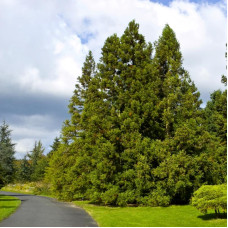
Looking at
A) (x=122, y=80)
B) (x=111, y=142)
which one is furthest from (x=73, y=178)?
(x=122, y=80)

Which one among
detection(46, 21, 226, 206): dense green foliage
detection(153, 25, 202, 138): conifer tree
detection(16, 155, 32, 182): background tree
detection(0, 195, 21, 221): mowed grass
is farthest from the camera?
detection(16, 155, 32, 182): background tree

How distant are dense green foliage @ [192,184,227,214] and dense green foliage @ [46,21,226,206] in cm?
794

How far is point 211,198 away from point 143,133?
13748 millimetres

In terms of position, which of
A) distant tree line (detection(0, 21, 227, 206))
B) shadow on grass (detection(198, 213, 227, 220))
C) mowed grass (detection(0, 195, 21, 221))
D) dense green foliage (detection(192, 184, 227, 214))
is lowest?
mowed grass (detection(0, 195, 21, 221))

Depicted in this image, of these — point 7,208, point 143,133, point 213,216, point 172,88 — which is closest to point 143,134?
point 143,133

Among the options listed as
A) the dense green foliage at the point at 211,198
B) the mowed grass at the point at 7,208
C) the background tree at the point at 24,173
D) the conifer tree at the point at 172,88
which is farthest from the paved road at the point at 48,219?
the background tree at the point at 24,173

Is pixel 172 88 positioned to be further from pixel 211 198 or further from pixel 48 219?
pixel 48 219

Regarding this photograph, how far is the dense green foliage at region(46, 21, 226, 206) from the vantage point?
79.5 feet

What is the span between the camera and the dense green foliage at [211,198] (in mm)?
14422

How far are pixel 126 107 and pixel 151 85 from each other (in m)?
3.56

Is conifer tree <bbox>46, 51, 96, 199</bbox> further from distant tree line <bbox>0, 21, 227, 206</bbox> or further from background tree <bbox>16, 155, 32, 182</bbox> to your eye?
background tree <bbox>16, 155, 32, 182</bbox>

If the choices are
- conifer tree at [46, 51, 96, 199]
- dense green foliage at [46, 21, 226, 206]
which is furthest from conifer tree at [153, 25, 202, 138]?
conifer tree at [46, 51, 96, 199]

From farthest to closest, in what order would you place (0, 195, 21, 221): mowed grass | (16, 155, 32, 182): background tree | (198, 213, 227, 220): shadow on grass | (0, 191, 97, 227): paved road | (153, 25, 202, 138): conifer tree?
(16, 155, 32, 182): background tree, (153, 25, 202, 138): conifer tree, (0, 195, 21, 221): mowed grass, (198, 213, 227, 220): shadow on grass, (0, 191, 97, 227): paved road

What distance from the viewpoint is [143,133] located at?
2812 centimetres
